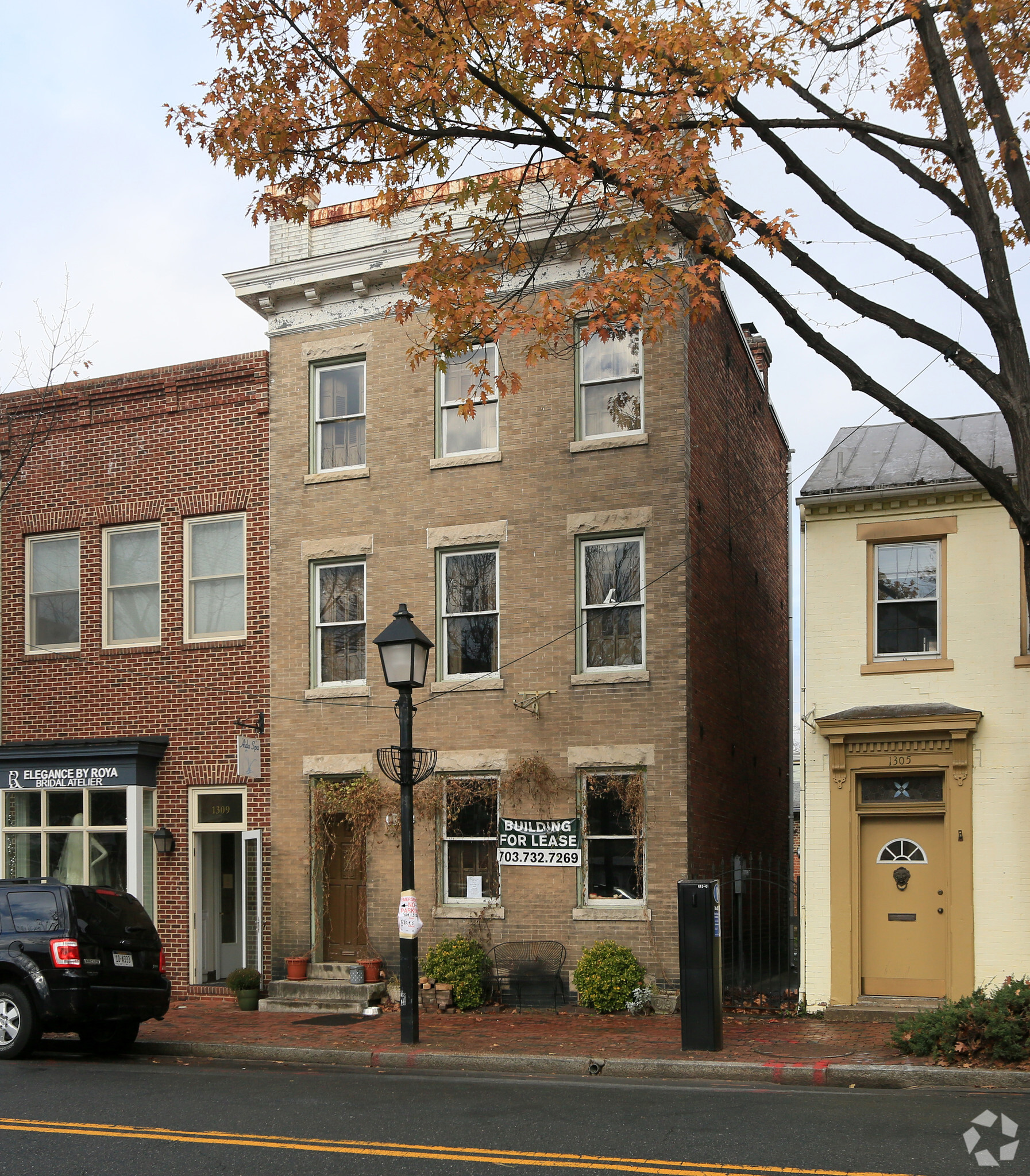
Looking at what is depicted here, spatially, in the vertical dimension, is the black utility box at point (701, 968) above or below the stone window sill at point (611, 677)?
below

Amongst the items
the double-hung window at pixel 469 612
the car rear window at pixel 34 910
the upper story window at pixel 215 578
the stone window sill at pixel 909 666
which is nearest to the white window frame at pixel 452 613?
the double-hung window at pixel 469 612

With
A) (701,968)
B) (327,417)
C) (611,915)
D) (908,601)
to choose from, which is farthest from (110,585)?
(908,601)

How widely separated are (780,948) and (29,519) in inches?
547

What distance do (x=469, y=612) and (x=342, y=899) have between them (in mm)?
4473

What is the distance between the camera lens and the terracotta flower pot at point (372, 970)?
1750cm

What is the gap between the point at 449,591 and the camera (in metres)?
18.4

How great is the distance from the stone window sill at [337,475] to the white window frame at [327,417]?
56 millimetres

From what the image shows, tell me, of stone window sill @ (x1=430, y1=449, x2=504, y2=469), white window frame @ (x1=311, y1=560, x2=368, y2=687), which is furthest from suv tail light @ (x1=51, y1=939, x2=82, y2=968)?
stone window sill @ (x1=430, y1=449, x2=504, y2=469)

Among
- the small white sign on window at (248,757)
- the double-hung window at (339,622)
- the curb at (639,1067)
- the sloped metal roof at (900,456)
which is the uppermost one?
the sloped metal roof at (900,456)

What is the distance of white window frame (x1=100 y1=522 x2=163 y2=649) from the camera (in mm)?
20172

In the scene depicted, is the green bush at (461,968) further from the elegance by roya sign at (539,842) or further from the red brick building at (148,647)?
the red brick building at (148,647)

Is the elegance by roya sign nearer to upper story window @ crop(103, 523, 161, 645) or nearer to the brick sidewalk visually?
the brick sidewalk

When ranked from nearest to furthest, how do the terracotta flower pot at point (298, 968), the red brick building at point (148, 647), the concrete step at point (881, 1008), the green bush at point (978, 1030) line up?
the green bush at point (978, 1030)
the concrete step at point (881, 1008)
the terracotta flower pot at point (298, 968)
the red brick building at point (148, 647)

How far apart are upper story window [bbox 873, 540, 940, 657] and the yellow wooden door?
2036mm
